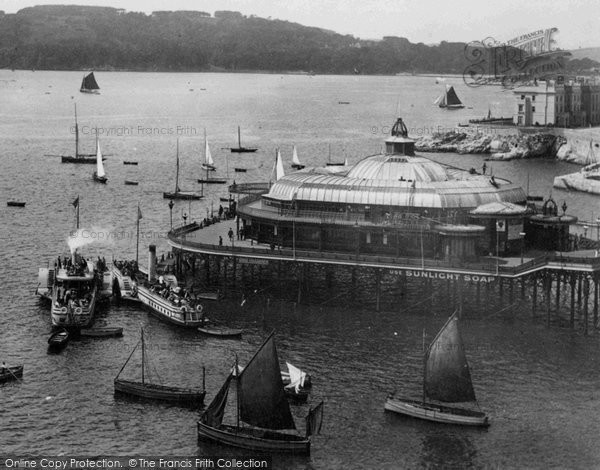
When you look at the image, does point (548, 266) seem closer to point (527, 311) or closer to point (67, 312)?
point (527, 311)

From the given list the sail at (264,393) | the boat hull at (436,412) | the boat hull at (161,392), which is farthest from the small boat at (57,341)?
the boat hull at (436,412)

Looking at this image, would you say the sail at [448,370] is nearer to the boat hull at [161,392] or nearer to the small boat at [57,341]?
the boat hull at [161,392]

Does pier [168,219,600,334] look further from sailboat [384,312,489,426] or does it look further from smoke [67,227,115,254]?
sailboat [384,312,489,426]

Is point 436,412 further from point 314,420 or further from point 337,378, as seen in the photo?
point 337,378

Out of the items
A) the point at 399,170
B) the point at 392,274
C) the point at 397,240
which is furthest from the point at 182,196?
the point at 397,240

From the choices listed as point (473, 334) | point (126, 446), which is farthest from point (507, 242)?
point (126, 446)

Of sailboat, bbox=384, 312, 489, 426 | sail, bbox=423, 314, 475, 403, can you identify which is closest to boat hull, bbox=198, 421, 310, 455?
sailboat, bbox=384, 312, 489, 426

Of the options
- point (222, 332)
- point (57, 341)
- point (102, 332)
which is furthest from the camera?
point (102, 332)
